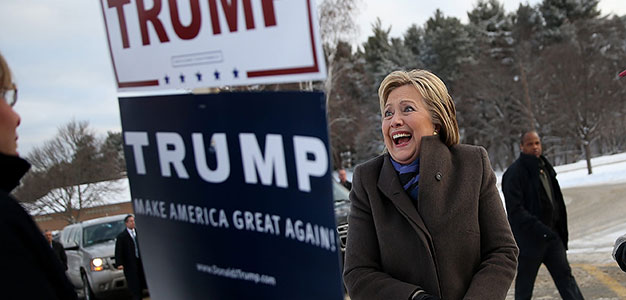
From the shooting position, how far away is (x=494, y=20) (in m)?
46.6

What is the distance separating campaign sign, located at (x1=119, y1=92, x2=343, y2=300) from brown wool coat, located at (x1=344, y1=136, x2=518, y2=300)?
883 millimetres

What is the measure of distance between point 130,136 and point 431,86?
1.38 m

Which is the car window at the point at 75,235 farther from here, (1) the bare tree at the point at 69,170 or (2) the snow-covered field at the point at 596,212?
(1) the bare tree at the point at 69,170

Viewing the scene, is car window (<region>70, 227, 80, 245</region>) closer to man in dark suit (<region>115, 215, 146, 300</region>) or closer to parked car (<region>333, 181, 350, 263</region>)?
man in dark suit (<region>115, 215, 146, 300</region>)

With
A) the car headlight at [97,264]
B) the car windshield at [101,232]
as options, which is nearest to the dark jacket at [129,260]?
the car headlight at [97,264]

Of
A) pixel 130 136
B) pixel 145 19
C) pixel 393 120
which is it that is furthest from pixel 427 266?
pixel 145 19

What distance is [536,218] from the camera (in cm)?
549

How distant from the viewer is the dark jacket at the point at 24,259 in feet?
5.00

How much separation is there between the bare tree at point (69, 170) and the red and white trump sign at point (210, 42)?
46122 mm

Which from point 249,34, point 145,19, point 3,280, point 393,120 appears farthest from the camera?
point 393,120

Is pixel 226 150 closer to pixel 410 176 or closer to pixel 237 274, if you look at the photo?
pixel 237 274

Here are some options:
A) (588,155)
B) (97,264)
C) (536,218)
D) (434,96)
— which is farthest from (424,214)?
(588,155)

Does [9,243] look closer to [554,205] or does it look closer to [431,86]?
[431,86]

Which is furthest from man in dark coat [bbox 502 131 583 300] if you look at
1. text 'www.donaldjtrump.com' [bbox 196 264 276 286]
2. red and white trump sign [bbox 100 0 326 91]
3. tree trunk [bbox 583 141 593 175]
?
tree trunk [bbox 583 141 593 175]
